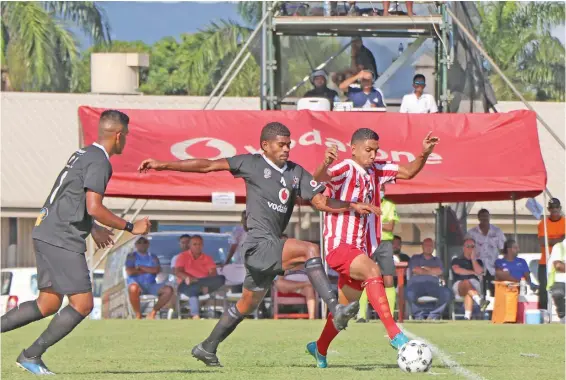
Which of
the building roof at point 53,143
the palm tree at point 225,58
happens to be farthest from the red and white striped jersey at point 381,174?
the palm tree at point 225,58

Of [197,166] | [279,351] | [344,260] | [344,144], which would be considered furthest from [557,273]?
[197,166]

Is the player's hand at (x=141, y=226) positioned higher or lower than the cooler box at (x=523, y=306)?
higher

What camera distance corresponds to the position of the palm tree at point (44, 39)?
46.4 metres

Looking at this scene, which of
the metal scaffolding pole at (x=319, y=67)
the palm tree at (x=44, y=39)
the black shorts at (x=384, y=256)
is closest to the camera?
the black shorts at (x=384, y=256)

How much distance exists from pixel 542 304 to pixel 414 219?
4.47 meters

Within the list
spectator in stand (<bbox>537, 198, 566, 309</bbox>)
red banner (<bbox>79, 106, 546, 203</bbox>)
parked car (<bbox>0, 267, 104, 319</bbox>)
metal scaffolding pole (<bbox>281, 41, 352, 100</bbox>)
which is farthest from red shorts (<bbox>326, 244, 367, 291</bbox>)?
parked car (<bbox>0, 267, 104, 319</bbox>)

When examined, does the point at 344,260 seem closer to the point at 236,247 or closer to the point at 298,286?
the point at 298,286

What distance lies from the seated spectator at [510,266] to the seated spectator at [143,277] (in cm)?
538

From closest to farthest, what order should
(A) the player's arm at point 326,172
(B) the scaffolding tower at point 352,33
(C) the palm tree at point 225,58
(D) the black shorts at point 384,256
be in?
1. (A) the player's arm at point 326,172
2. (D) the black shorts at point 384,256
3. (B) the scaffolding tower at point 352,33
4. (C) the palm tree at point 225,58

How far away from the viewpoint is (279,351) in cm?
1364

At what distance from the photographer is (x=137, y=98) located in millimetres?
37781

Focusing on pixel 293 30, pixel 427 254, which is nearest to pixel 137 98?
pixel 293 30

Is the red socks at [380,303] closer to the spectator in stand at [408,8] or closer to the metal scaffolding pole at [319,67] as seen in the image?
the spectator in stand at [408,8]

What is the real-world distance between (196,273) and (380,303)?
1170cm
